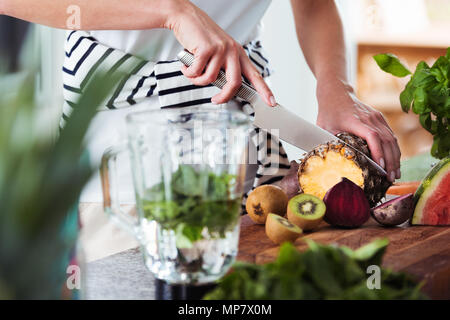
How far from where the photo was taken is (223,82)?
1.03m

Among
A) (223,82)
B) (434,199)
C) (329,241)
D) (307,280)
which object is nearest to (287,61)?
(223,82)

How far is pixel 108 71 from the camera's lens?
11.7 inches

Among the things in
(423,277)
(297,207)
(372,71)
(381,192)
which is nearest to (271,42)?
(372,71)

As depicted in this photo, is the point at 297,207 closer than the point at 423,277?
No

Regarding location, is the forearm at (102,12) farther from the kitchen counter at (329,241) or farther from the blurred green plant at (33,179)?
the blurred green plant at (33,179)

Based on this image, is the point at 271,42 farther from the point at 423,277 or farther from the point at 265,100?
the point at 423,277

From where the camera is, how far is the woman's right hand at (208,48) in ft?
3.14

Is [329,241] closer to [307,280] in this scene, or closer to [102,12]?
[307,280]

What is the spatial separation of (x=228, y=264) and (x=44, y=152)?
1.25 feet

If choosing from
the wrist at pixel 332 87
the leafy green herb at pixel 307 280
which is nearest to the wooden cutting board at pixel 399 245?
the leafy green herb at pixel 307 280

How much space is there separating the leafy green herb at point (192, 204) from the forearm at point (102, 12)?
0.48 m

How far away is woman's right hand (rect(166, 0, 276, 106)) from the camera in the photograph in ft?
3.14

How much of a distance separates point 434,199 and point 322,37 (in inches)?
27.6

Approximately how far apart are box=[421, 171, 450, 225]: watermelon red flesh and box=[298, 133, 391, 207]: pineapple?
0.17m
